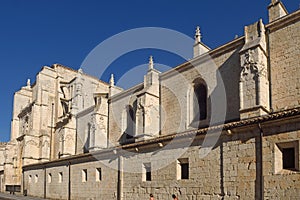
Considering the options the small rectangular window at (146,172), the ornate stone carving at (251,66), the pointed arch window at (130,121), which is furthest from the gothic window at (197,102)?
the pointed arch window at (130,121)

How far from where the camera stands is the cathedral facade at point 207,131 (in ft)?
28.1

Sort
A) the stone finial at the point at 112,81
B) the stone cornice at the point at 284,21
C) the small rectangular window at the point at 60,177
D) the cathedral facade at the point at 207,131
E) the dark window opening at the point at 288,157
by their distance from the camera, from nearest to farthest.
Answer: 1. the dark window opening at the point at 288,157
2. the cathedral facade at the point at 207,131
3. the stone cornice at the point at 284,21
4. the small rectangular window at the point at 60,177
5. the stone finial at the point at 112,81

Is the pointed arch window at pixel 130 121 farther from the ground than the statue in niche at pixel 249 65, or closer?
closer

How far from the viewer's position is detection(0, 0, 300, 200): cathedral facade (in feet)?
28.1

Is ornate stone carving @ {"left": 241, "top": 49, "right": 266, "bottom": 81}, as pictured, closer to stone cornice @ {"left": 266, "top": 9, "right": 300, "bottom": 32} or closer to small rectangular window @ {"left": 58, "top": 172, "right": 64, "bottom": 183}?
stone cornice @ {"left": 266, "top": 9, "right": 300, "bottom": 32}

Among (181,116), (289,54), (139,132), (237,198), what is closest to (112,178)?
(139,132)

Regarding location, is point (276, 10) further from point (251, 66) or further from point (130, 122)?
point (130, 122)

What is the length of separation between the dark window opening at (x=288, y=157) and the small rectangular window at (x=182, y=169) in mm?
3572

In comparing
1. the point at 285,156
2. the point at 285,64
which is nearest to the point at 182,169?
the point at 285,156

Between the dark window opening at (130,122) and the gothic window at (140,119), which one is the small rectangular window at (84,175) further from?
the gothic window at (140,119)

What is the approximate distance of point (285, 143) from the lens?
27.0ft

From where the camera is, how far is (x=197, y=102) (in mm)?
15227

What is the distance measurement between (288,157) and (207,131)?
8.29 feet

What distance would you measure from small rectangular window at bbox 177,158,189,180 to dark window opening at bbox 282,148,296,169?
357 cm
